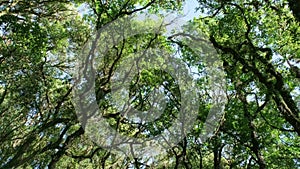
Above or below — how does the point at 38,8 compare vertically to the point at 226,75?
above

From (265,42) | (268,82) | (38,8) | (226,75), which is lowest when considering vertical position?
(268,82)

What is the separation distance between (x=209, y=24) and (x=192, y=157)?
621cm

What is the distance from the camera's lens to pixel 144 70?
11.9 m

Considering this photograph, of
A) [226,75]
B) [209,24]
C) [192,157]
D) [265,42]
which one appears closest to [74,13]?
[209,24]

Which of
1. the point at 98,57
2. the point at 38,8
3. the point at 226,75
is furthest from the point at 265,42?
the point at 38,8

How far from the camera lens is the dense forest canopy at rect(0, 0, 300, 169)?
10461 millimetres

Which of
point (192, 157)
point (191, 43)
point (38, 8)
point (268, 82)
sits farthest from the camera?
point (192, 157)

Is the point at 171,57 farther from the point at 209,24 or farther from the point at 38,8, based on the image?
the point at 38,8

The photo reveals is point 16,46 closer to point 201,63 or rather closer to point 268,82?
point 201,63

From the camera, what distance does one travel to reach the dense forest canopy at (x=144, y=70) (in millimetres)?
10461

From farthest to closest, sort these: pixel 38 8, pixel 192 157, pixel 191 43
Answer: pixel 192 157 < pixel 191 43 < pixel 38 8

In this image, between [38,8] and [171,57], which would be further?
[171,57]

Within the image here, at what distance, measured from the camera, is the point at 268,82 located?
9.00 meters

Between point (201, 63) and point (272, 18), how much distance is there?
273 centimetres
